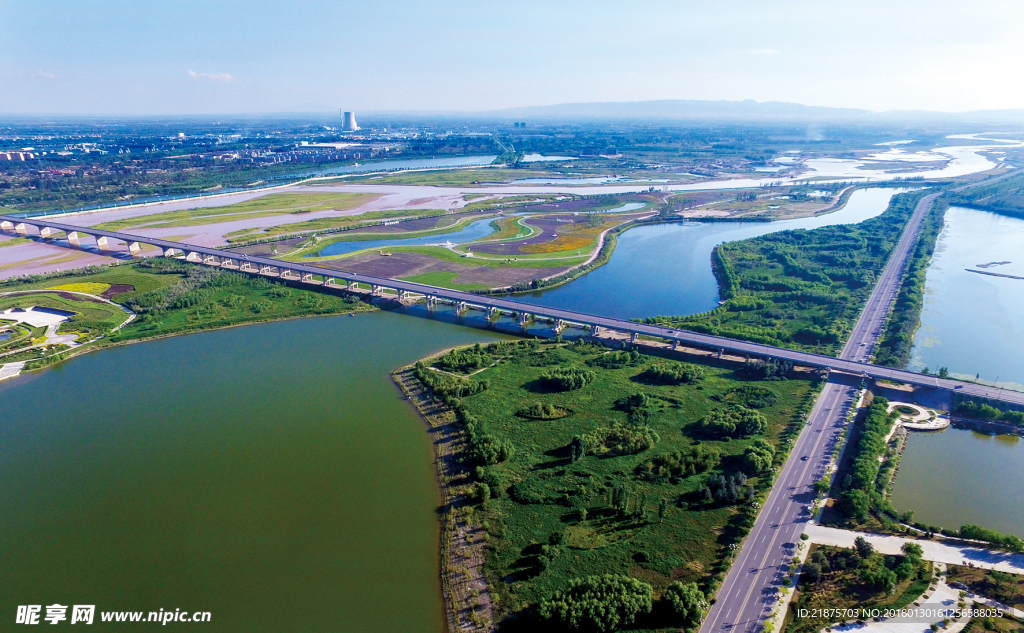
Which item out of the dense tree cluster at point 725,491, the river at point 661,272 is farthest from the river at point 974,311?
the dense tree cluster at point 725,491

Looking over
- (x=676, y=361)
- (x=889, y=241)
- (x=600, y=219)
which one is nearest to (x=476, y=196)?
(x=600, y=219)

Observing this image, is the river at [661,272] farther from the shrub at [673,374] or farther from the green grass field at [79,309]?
the green grass field at [79,309]

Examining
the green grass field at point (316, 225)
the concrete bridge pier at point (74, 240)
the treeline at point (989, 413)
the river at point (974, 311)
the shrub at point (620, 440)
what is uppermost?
the green grass field at point (316, 225)

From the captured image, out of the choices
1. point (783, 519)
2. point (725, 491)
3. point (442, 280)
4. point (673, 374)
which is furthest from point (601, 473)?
point (442, 280)

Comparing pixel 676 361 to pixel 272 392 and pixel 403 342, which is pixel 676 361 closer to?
pixel 403 342

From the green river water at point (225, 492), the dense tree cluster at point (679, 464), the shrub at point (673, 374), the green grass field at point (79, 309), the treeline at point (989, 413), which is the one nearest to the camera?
the green river water at point (225, 492)
